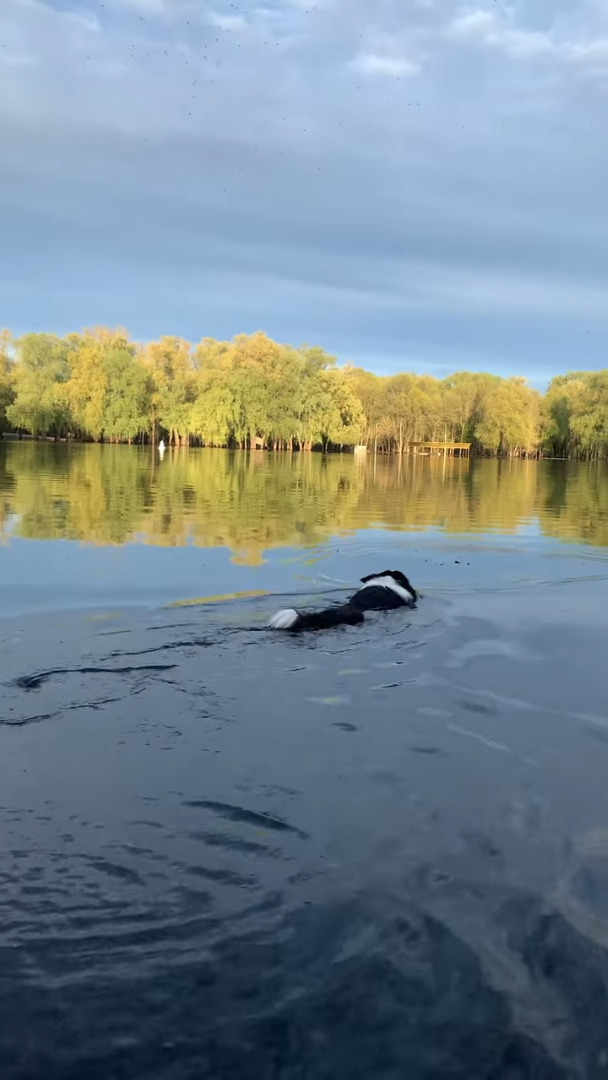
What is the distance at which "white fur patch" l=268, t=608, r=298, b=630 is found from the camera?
25.5 ft

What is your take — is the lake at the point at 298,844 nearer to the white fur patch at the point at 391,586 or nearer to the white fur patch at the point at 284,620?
the white fur patch at the point at 284,620

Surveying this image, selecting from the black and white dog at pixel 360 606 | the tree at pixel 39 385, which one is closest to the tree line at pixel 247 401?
the tree at pixel 39 385

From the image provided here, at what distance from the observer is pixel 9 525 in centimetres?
1528

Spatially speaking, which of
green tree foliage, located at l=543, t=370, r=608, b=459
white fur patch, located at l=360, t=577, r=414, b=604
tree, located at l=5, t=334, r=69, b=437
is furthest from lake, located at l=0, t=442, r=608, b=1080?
green tree foliage, located at l=543, t=370, r=608, b=459

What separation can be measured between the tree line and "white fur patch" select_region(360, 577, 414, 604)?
8059 centimetres

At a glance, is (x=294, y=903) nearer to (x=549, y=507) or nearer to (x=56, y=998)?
(x=56, y=998)

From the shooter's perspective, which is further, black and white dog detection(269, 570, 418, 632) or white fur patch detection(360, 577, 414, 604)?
white fur patch detection(360, 577, 414, 604)

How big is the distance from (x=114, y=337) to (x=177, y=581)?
309ft

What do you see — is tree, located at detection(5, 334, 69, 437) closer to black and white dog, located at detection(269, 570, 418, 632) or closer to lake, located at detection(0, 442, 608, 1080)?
black and white dog, located at detection(269, 570, 418, 632)

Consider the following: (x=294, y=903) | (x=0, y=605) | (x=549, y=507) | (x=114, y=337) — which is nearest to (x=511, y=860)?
(x=294, y=903)

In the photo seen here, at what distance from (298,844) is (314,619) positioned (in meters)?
4.30

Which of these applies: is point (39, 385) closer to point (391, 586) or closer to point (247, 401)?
point (247, 401)

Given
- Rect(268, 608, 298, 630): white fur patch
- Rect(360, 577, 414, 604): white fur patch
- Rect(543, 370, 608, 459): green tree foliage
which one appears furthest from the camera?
Rect(543, 370, 608, 459): green tree foliage

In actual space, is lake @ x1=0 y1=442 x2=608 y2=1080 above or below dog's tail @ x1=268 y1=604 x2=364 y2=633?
below
